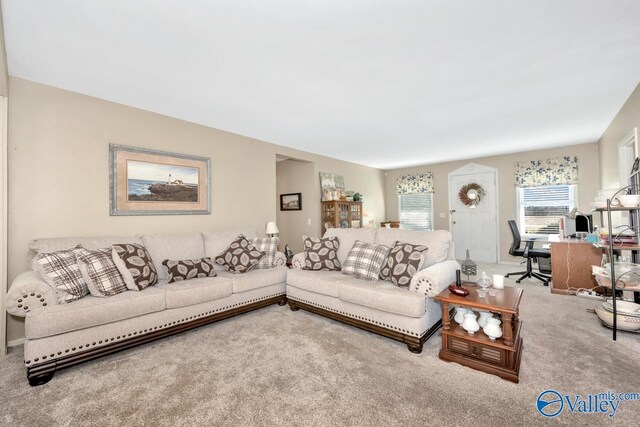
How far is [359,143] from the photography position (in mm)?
5152

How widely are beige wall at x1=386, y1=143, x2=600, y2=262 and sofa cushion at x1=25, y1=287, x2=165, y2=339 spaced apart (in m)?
6.58

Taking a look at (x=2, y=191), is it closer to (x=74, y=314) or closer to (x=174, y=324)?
(x=74, y=314)

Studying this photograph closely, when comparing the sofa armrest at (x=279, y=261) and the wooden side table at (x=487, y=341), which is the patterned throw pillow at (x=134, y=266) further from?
the wooden side table at (x=487, y=341)

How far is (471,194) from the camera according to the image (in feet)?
21.9

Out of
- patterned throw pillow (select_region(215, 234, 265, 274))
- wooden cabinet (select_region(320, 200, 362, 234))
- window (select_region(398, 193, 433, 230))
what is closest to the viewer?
patterned throw pillow (select_region(215, 234, 265, 274))

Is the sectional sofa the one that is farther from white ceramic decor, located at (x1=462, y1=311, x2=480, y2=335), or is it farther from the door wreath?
the door wreath

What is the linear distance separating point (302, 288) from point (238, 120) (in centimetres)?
238

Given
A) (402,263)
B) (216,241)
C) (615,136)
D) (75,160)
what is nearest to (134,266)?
(216,241)

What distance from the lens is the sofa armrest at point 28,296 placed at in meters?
2.01

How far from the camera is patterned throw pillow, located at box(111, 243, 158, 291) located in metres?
2.59

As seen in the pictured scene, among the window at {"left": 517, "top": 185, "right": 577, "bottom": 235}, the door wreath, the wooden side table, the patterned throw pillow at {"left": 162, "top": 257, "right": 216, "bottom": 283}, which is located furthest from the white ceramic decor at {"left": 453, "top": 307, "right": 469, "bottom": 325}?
the door wreath

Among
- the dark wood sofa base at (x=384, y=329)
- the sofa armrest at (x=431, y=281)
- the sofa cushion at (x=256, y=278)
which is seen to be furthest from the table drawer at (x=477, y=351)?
the sofa cushion at (x=256, y=278)

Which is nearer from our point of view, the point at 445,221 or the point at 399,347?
the point at 399,347

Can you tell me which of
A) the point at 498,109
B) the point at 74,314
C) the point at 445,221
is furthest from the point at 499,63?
the point at 445,221
